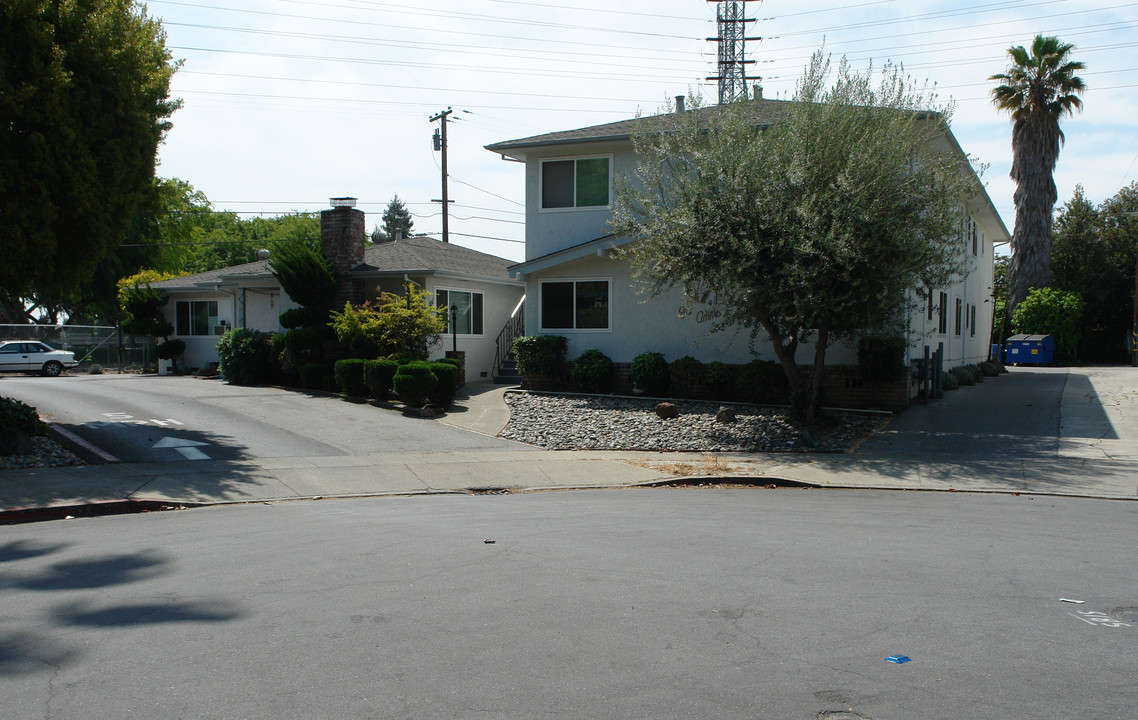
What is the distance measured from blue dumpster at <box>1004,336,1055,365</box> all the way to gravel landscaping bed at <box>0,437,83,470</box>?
34453mm

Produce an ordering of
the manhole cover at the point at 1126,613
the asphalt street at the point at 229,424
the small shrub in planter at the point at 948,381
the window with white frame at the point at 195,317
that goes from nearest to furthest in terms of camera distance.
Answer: the manhole cover at the point at 1126,613
the asphalt street at the point at 229,424
the small shrub in planter at the point at 948,381
the window with white frame at the point at 195,317

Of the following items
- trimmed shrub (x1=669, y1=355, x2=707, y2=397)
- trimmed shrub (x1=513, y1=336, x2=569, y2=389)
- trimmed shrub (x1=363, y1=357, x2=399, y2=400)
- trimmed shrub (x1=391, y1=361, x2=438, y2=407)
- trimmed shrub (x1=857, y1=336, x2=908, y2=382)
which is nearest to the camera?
trimmed shrub (x1=857, y1=336, x2=908, y2=382)

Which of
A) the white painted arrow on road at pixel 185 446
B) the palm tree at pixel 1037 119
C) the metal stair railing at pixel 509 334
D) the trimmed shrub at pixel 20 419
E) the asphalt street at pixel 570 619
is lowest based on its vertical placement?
the white painted arrow on road at pixel 185 446

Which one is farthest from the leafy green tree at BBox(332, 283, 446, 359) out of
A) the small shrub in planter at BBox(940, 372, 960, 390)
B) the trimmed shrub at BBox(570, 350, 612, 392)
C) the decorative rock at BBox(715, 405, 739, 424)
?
the small shrub in planter at BBox(940, 372, 960, 390)

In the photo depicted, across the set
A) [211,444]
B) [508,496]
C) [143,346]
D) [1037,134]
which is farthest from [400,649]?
[1037,134]

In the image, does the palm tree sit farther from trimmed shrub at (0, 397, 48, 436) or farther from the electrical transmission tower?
trimmed shrub at (0, 397, 48, 436)

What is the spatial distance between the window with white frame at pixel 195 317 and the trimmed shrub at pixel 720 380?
18.9m

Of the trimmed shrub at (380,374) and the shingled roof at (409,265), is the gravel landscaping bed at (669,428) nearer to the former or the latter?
the trimmed shrub at (380,374)

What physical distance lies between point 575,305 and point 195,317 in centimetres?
1608

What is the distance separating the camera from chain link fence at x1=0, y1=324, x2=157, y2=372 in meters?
31.4

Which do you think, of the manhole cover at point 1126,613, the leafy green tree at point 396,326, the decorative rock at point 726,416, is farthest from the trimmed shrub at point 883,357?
the manhole cover at point 1126,613

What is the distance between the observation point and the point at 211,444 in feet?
45.8

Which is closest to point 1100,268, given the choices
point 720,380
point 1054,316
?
point 1054,316

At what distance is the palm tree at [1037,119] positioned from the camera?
3300 cm
